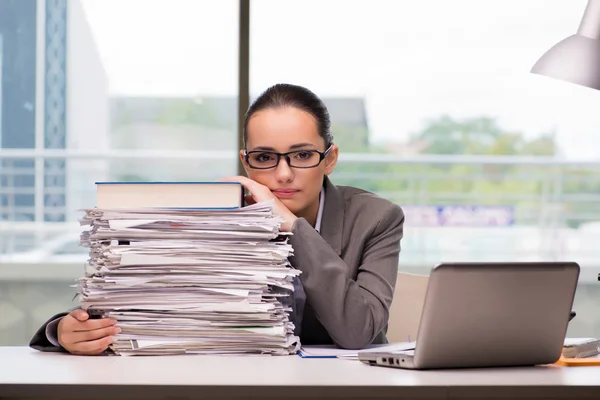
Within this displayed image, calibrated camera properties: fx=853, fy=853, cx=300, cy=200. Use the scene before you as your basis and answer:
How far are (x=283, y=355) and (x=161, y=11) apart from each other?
267cm

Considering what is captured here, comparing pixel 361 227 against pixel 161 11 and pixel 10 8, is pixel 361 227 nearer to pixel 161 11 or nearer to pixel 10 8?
pixel 161 11

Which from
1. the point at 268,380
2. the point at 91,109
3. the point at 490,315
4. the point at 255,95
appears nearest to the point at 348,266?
the point at 490,315

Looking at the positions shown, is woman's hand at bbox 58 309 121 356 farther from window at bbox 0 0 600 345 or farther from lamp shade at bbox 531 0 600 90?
window at bbox 0 0 600 345

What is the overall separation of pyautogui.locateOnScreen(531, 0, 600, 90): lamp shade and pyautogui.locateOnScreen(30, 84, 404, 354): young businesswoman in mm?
533

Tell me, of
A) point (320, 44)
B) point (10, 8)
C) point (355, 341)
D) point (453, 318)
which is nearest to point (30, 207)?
point (10, 8)

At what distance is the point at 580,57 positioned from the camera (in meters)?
2.04

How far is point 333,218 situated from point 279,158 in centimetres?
20

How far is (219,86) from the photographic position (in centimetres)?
384

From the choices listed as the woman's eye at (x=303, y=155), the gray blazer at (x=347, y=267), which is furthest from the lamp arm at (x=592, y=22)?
the woman's eye at (x=303, y=155)

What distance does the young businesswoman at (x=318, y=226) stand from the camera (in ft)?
5.33

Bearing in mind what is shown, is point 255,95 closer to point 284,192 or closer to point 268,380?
point 284,192

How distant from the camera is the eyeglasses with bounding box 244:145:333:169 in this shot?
1.82m

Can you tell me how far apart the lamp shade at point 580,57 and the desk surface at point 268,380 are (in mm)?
848

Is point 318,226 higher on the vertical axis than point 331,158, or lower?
lower
